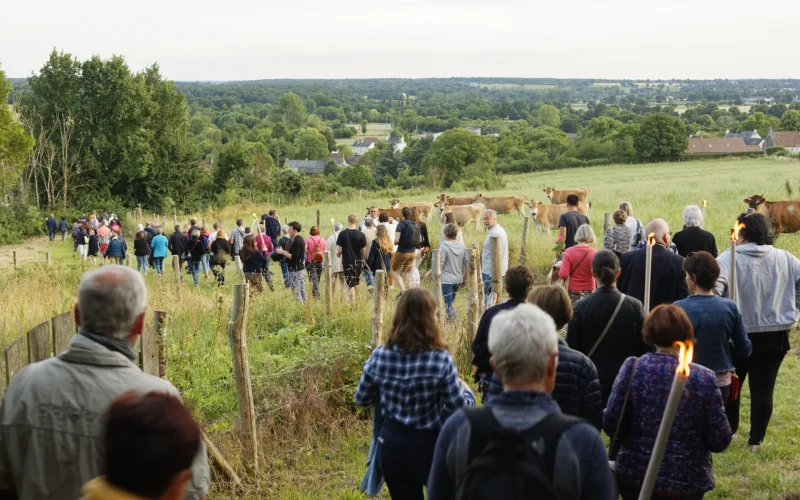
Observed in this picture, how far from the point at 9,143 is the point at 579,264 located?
35.3 meters

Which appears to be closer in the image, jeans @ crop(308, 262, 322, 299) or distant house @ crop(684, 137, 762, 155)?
jeans @ crop(308, 262, 322, 299)

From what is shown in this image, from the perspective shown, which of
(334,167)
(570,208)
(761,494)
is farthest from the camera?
(334,167)

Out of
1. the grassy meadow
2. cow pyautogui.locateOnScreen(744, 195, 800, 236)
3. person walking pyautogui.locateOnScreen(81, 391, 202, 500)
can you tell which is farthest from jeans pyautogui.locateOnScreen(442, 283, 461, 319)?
cow pyautogui.locateOnScreen(744, 195, 800, 236)

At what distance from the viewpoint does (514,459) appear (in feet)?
8.50

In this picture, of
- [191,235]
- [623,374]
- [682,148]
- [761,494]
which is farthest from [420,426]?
[682,148]

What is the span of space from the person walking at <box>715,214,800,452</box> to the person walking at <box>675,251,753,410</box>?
3.58 feet

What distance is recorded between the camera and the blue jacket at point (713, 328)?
210 inches

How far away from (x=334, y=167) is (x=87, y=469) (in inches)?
4381

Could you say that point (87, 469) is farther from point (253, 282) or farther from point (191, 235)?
point (191, 235)

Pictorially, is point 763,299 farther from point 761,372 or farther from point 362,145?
point 362,145

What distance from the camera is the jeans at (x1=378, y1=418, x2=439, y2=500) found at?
4.05m

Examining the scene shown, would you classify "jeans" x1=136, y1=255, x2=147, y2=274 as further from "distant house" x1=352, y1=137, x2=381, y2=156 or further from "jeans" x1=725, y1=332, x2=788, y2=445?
"distant house" x1=352, y1=137, x2=381, y2=156

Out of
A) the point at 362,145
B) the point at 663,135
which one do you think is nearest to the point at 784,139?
the point at 663,135

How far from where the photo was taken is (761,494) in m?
5.85
